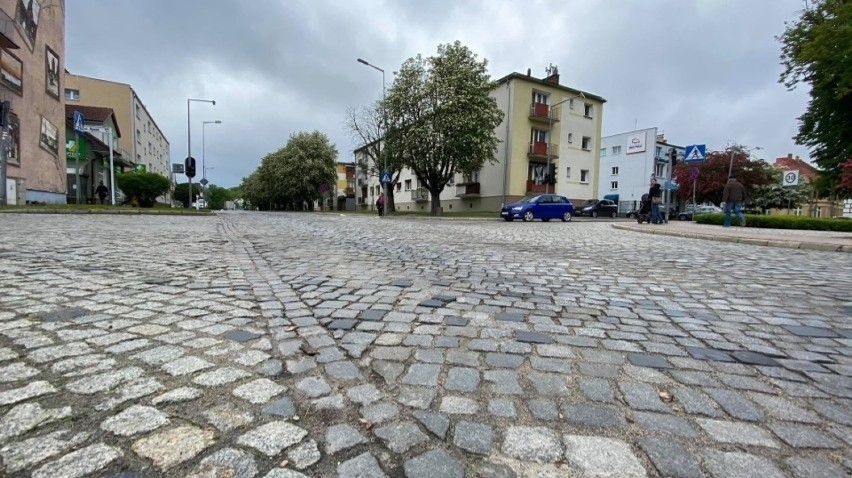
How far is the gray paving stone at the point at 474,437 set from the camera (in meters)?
1.65

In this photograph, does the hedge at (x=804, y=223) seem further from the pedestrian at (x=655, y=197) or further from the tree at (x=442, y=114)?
the tree at (x=442, y=114)

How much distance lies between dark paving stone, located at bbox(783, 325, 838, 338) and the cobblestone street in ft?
0.08

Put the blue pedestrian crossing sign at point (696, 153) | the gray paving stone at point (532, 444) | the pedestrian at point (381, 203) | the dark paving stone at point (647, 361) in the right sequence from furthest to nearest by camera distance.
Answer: the pedestrian at point (381, 203) → the blue pedestrian crossing sign at point (696, 153) → the dark paving stone at point (647, 361) → the gray paving stone at point (532, 444)

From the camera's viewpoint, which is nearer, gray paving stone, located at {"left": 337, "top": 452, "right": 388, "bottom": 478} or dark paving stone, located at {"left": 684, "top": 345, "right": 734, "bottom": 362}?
gray paving stone, located at {"left": 337, "top": 452, "right": 388, "bottom": 478}

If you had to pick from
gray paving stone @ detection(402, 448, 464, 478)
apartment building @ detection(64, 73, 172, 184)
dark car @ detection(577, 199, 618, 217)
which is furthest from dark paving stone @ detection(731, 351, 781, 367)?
apartment building @ detection(64, 73, 172, 184)

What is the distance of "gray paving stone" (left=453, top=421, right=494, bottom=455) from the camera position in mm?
1648

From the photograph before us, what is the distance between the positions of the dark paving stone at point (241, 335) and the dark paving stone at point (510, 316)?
1.85m

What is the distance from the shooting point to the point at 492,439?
171cm

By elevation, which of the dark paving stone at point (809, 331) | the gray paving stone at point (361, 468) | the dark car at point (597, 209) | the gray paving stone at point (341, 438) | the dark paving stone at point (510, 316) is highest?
the dark car at point (597, 209)

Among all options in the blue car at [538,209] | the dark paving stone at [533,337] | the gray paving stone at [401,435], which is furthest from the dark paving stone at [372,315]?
the blue car at [538,209]

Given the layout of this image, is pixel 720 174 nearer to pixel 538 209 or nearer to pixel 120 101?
pixel 538 209

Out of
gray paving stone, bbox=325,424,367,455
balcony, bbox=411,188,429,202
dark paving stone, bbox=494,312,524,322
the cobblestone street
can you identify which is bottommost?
gray paving stone, bbox=325,424,367,455

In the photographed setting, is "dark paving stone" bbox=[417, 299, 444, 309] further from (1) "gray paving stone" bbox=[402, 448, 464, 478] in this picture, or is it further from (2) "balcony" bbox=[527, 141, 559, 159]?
(2) "balcony" bbox=[527, 141, 559, 159]

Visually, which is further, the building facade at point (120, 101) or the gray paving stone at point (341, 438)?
the building facade at point (120, 101)
